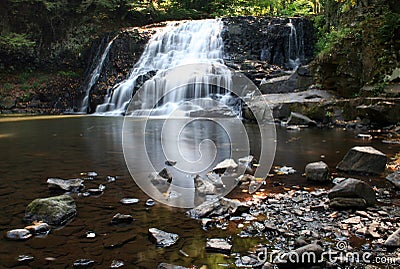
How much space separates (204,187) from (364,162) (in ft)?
8.06

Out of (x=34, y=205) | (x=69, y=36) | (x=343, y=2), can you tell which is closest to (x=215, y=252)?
(x=34, y=205)

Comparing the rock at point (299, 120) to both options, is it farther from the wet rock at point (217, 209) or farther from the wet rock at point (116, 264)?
the wet rock at point (116, 264)

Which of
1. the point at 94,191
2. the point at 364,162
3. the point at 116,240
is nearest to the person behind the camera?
the point at 116,240

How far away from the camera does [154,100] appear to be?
17203 mm

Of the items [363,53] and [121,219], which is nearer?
[121,219]

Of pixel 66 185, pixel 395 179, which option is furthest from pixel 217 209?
pixel 395 179

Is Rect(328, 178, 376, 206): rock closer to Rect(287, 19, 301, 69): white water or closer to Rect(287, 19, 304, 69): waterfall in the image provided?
Rect(287, 19, 304, 69): waterfall

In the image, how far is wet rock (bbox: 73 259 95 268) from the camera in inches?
96.7

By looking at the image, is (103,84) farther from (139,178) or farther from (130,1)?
(139,178)

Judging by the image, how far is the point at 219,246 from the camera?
8.86ft

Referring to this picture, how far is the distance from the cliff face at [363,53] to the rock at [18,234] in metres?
10.9

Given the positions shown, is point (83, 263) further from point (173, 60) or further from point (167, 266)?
point (173, 60)

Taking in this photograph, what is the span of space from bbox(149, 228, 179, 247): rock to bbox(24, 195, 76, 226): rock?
0.90m

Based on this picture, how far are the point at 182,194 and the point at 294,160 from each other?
109 inches
